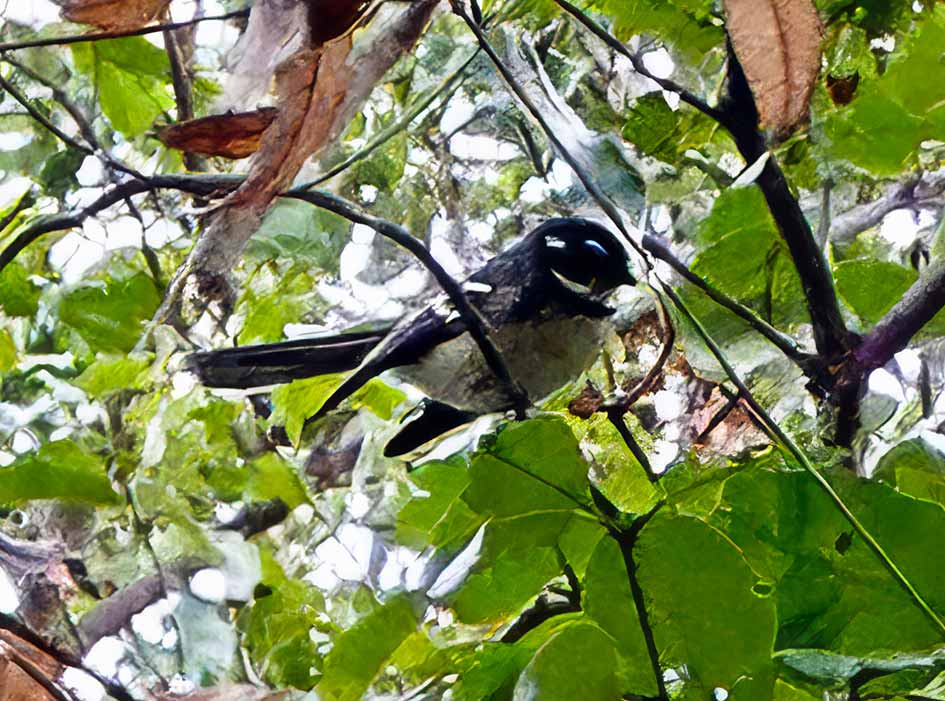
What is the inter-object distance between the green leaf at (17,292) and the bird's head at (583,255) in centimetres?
21


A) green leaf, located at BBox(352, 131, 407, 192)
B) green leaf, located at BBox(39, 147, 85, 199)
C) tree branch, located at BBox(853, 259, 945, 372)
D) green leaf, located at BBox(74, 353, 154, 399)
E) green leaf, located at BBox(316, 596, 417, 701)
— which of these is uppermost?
green leaf, located at BBox(39, 147, 85, 199)

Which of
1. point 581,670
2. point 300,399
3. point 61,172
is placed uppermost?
point 61,172

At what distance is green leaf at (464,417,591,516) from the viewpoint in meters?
0.26

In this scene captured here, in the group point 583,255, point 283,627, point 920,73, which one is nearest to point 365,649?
point 283,627

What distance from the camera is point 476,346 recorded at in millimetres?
314

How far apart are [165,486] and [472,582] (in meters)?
0.14

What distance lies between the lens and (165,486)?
348 mm

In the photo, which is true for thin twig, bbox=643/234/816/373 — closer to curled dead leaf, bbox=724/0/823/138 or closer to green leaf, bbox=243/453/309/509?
curled dead leaf, bbox=724/0/823/138

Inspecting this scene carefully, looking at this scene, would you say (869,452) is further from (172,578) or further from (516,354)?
(172,578)

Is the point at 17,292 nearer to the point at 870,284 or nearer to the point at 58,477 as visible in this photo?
the point at 58,477

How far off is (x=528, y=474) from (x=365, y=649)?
0.09 metres

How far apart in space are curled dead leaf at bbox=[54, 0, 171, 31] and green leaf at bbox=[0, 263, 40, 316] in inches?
4.1

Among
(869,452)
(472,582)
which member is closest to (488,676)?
(472,582)

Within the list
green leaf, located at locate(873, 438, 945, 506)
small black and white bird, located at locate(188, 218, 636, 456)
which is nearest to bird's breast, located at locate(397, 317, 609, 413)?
small black and white bird, located at locate(188, 218, 636, 456)
